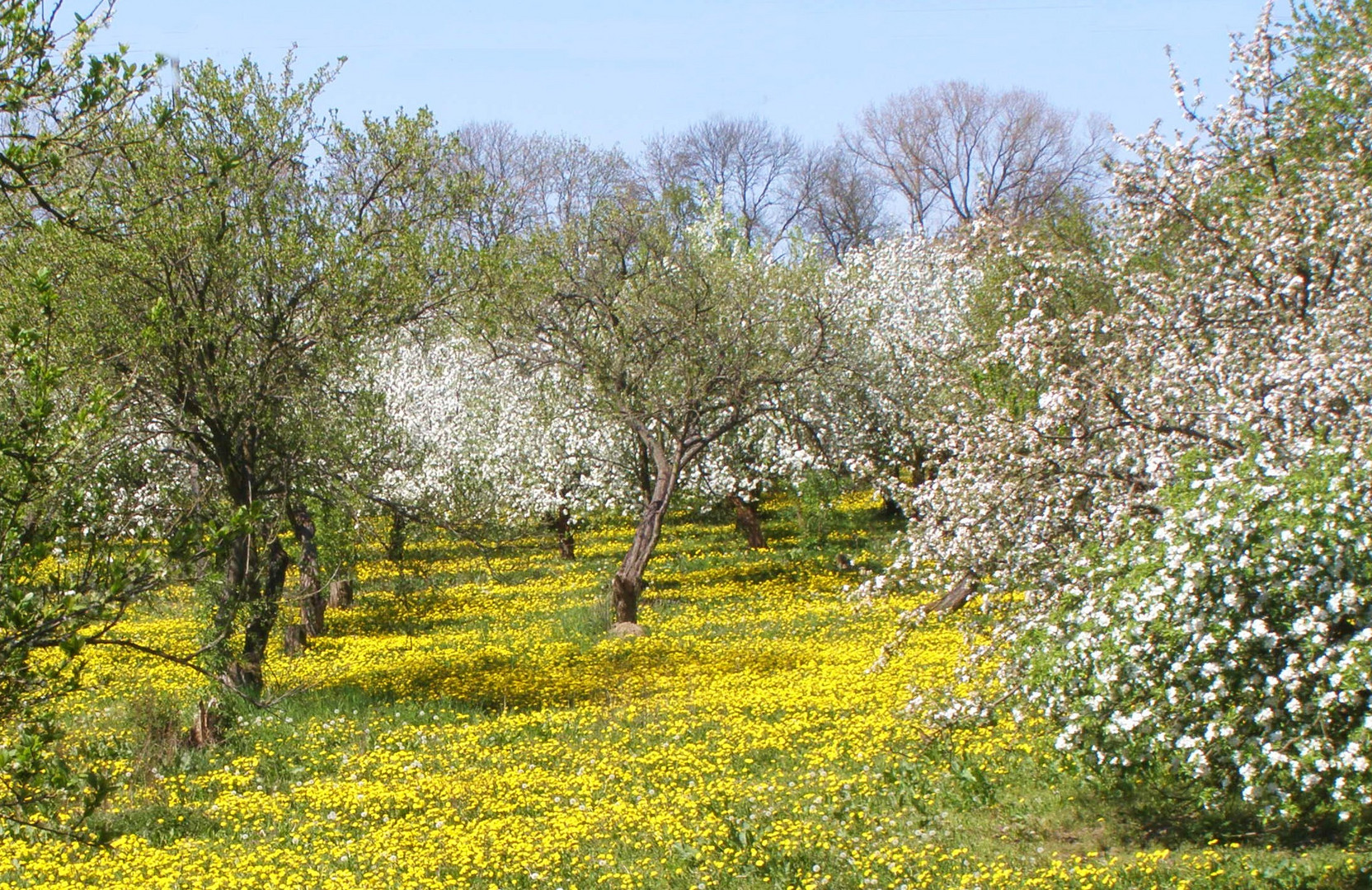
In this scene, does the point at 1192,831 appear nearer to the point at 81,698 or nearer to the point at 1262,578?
the point at 1262,578

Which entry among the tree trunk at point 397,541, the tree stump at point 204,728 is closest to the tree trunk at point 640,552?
the tree trunk at point 397,541

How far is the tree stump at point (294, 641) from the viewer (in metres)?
17.5

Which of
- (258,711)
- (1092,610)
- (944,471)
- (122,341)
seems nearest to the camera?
(1092,610)

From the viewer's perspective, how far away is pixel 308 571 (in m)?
17.8

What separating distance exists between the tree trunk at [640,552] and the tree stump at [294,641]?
464 centimetres

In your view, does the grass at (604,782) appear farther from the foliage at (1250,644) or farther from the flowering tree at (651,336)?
the flowering tree at (651,336)

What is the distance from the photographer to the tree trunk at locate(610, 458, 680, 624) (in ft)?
60.4

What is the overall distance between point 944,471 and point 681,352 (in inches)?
357

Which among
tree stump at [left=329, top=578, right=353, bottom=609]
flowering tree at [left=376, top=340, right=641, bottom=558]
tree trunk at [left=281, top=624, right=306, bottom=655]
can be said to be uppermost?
flowering tree at [left=376, top=340, right=641, bottom=558]

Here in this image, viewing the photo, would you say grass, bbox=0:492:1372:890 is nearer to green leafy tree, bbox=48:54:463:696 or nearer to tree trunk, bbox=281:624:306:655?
tree trunk, bbox=281:624:306:655

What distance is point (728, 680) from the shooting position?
47.2ft

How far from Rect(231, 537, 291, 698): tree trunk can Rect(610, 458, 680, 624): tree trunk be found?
19.9 feet

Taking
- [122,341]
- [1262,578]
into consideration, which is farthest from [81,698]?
[1262,578]

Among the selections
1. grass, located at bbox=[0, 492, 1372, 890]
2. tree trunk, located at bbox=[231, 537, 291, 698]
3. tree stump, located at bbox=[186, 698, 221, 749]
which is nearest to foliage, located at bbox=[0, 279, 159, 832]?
grass, located at bbox=[0, 492, 1372, 890]
